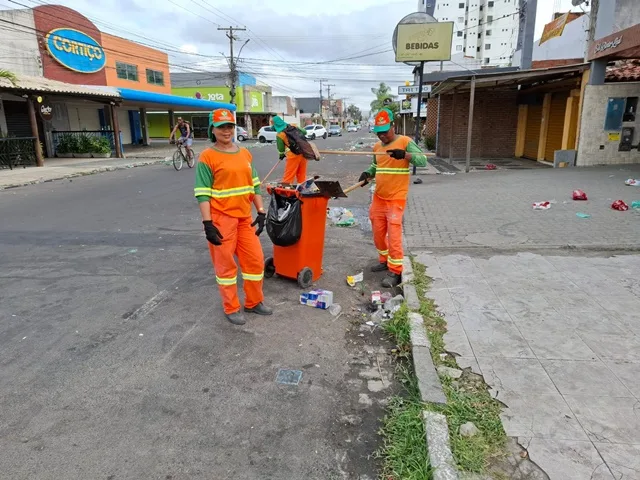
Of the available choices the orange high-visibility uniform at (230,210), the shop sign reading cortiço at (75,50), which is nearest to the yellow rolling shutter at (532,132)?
the orange high-visibility uniform at (230,210)

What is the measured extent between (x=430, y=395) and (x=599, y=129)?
13848 millimetres

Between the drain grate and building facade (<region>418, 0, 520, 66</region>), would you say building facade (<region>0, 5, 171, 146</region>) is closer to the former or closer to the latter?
the drain grate

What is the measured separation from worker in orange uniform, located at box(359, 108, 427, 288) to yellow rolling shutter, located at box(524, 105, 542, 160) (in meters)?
14.9

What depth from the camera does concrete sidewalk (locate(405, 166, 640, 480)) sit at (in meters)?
2.58

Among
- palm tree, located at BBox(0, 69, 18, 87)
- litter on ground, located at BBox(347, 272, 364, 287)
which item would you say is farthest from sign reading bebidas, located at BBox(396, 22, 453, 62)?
palm tree, located at BBox(0, 69, 18, 87)

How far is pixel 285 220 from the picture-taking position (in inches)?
181

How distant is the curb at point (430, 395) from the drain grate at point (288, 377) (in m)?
0.85

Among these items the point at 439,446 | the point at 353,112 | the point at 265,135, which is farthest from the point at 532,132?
the point at 353,112

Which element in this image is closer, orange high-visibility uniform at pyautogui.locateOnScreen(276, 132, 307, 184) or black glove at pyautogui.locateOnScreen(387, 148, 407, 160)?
black glove at pyautogui.locateOnScreen(387, 148, 407, 160)

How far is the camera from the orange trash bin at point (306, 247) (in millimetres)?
4738

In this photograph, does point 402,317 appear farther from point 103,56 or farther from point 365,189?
point 103,56

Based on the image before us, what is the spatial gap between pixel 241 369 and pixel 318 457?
1.07 metres

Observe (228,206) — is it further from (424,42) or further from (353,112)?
(353,112)

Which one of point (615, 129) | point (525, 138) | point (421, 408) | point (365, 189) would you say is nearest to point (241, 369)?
point (421, 408)
